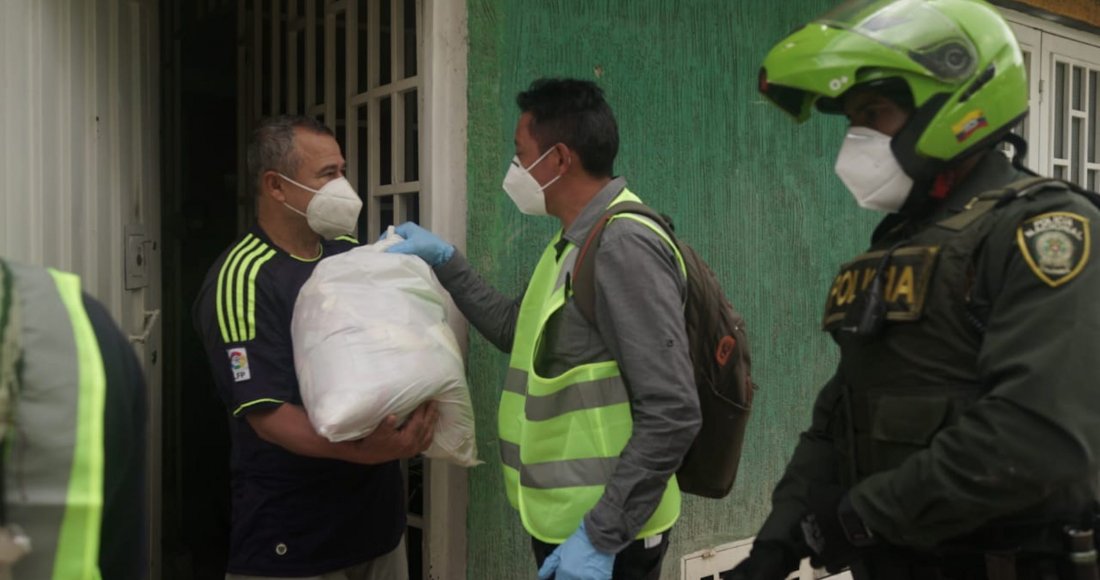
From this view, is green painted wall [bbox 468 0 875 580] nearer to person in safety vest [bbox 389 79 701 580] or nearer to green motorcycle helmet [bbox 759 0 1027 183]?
person in safety vest [bbox 389 79 701 580]

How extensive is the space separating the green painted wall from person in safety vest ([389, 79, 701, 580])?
0.52m

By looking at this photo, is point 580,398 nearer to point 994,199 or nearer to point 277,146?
point 994,199

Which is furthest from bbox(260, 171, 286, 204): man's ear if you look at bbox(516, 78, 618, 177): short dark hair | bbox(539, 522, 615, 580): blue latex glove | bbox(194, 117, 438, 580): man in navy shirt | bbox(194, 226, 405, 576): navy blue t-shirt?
bbox(539, 522, 615, 580): blue latex glove

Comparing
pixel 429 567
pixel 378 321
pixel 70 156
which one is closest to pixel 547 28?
pixel 378 321

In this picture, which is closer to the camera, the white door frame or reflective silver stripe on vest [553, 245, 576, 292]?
reflective silver stripe on vest [553, 245, 576, 292]

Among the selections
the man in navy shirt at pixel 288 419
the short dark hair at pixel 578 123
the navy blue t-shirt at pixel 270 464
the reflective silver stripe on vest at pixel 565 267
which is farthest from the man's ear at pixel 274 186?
A: the reflective silver stripe on vest at pixel 565 267

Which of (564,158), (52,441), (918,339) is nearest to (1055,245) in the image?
(918,339)

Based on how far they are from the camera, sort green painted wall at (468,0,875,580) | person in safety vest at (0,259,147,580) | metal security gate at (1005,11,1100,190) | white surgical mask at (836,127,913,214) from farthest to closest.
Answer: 1. metal security gate at (1005,11,1100,190)
2. green painted wall at (468,0,875,580)
3. white surgical mask at (836,127,913,214)
4. person in safety vest at (0,259,147,580)

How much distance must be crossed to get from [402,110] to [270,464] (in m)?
1.26

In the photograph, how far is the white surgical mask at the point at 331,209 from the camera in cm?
259

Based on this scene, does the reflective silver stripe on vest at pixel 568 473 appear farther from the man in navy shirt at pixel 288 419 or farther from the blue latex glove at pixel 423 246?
the blue latex glove at pixel 423 246

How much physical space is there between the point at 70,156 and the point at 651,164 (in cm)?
195

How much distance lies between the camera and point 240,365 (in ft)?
7.63

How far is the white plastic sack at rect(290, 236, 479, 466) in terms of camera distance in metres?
2.19
